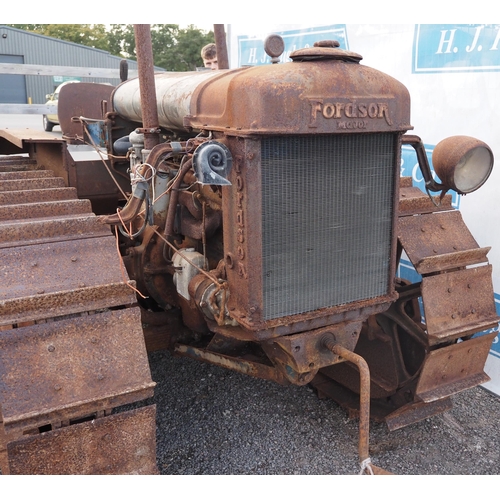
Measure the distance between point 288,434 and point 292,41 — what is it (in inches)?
143

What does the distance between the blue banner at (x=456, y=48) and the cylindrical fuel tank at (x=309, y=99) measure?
1.73 m

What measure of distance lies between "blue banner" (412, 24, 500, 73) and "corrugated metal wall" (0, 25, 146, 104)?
19124 millimetres

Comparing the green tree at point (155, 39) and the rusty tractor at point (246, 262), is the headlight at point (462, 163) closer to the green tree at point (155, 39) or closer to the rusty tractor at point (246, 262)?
the rusty tractor at point (246, 262)

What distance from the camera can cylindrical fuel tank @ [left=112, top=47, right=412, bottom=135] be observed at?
2.02 m

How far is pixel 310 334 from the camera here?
2355 millimetres

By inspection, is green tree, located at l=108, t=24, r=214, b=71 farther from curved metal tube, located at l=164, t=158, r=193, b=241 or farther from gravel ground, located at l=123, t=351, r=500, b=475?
curved metal tube, located at l=164, t=158, r=193, b=241

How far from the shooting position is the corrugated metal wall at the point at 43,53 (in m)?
22.0

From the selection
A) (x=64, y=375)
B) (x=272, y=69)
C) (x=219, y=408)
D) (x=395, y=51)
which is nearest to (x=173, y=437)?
(x=219, y=408)

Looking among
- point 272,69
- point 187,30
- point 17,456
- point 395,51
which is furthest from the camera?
point 187,30

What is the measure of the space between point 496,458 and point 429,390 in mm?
477

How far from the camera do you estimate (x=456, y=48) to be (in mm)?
3826

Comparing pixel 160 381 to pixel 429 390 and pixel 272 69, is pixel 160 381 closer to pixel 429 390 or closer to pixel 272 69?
pixel 429 390

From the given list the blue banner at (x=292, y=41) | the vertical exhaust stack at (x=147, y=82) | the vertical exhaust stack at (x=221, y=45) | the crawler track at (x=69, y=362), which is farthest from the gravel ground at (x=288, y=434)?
the blue banner at (x=292, y=41)

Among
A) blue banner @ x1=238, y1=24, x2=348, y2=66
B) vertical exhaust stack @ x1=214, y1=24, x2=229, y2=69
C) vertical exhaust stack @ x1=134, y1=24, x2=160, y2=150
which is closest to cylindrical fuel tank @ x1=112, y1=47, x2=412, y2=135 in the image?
vertical exhaust stack @ x1=134, y1=24, x2=160, y2=150
